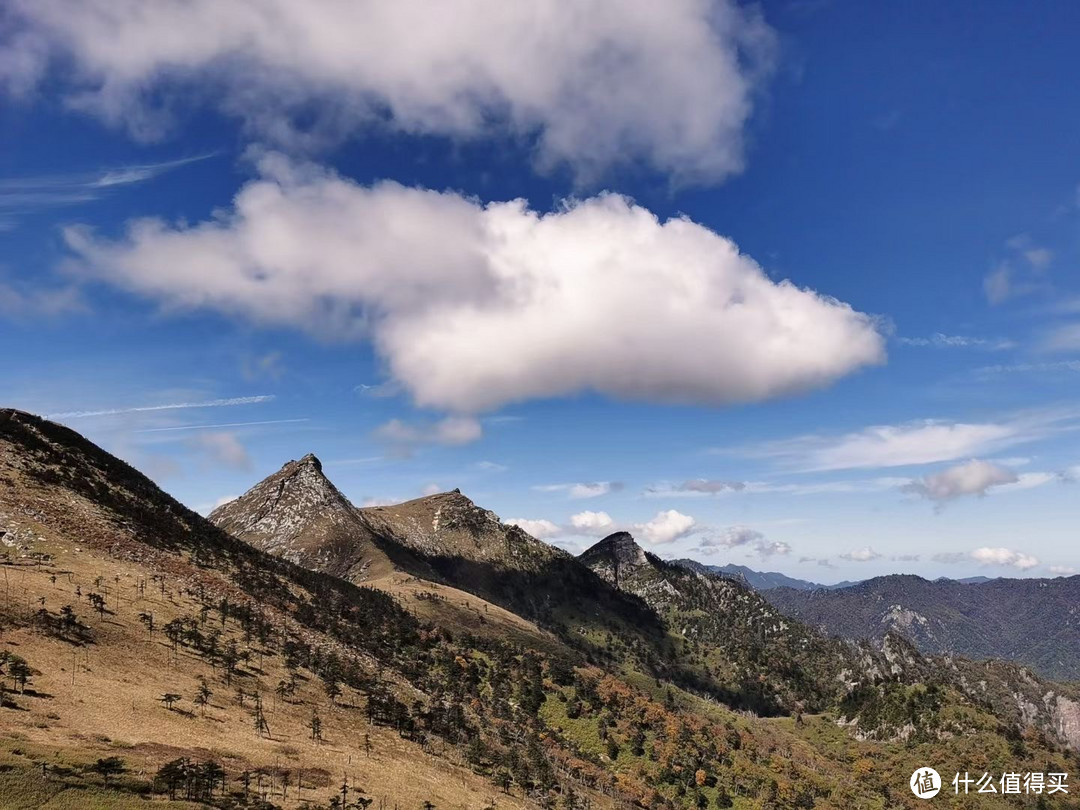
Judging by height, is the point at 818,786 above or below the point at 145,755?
below

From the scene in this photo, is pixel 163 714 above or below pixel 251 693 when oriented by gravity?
above

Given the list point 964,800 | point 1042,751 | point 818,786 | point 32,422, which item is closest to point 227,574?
point 32,422

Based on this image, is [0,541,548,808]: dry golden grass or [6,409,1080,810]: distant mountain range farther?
[6,409,1080,810]: distant mountain range

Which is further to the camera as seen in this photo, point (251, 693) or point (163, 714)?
point (251, 693)

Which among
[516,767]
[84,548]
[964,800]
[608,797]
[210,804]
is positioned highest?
[84,548]

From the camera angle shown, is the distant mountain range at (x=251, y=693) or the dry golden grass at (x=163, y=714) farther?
the distant mountain range at (x=251, y=693)

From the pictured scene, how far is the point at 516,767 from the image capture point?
2901 inches

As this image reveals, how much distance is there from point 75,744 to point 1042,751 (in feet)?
858

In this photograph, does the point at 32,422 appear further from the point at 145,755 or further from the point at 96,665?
the point at 145,755

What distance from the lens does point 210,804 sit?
37875mm

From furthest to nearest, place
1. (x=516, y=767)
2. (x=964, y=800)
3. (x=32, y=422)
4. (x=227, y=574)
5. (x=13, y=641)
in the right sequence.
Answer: (x=964, y=800), (x=32, y=422), (x=227, y=574), (x=516, y=767), (x=13, y=641)

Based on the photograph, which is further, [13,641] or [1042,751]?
[1042,751]

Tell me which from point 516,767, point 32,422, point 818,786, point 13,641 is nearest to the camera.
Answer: point 13,641

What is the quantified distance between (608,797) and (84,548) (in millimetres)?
80463
